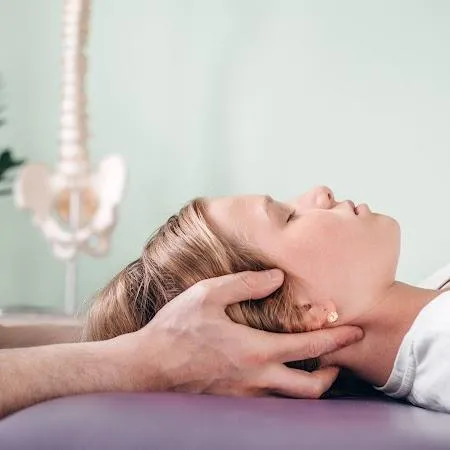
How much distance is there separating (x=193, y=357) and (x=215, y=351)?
0.03 metres

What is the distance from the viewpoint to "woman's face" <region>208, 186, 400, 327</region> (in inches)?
47.6

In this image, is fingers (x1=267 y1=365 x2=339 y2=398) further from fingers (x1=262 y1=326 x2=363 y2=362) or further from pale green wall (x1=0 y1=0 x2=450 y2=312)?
pale green wall (x1=0 y1=0 x2=450 y2=312)

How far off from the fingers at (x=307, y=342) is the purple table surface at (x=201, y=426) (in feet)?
0.57

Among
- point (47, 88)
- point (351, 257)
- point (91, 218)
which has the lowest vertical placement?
point (91, 218)

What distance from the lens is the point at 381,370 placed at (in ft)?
3.97

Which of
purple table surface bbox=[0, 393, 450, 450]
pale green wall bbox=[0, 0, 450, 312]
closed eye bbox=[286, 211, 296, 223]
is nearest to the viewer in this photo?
purple table surface bbox=[0, 393, 450, 450]

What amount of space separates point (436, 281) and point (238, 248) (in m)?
0.44

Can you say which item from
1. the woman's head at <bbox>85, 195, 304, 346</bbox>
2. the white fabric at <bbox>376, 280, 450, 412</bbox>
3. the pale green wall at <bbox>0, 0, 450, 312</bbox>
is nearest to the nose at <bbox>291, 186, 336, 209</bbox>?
the woman's head at <bbox>85, 195, 304, 346</bbox>

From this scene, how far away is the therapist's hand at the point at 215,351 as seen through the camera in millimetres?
1040

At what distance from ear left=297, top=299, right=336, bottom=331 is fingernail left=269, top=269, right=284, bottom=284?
0.15 feet

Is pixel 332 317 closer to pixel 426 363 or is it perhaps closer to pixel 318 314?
pixel 318 314

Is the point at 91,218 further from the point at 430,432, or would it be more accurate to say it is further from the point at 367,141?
the point at 430,432

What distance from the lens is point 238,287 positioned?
1129mm

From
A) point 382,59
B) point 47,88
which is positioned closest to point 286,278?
point 382,59
